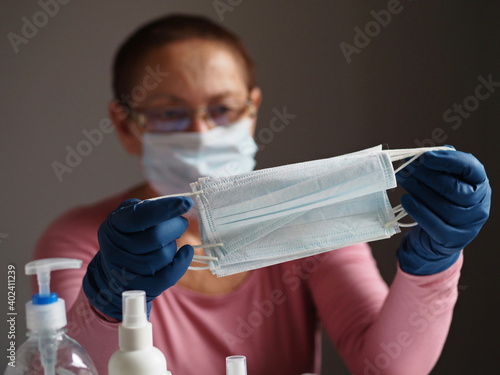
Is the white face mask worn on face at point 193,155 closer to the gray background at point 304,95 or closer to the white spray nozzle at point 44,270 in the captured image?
the gray background at point 304,95

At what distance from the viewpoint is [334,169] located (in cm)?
68

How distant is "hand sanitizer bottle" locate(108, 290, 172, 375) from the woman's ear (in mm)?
647

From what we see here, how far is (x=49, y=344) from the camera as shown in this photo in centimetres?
59

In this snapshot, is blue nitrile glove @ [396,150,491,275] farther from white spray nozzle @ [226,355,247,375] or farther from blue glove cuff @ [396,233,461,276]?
white spray nozzle @ [226,355,247,375]

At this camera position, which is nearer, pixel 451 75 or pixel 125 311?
pixel 125 311

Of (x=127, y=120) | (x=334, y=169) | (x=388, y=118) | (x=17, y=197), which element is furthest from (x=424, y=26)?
(x=17, y=197)

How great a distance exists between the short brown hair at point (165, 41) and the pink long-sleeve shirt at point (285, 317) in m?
0.27

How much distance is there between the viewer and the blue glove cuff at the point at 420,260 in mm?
791

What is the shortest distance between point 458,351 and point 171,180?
86cm

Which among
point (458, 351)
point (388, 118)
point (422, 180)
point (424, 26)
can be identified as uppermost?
point (424, 26)

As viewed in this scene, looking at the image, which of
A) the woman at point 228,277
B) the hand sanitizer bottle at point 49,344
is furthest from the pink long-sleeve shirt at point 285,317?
Answer: the hand sanitizer bottle at point 49,344

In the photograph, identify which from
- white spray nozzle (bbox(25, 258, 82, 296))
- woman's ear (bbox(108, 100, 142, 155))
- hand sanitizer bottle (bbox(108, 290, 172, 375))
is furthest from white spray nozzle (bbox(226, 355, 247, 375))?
woman's ear (bbox(108, 100, 142, 155))

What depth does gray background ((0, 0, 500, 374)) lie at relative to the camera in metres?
1.36

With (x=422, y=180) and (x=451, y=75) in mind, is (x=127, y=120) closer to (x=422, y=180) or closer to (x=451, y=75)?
(x=422, y=180)
